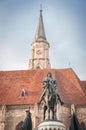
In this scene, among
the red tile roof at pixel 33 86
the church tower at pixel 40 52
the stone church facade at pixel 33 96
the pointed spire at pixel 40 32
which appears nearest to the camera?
the stone church facade at pixel 33 96

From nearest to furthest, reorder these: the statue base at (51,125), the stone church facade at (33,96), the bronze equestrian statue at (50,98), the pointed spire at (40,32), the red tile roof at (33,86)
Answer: the statue base at (51,125)
the bronze equestrian statue at (50,98)
the stone church facade at (33,96)
the red tile roof at (33,86)
the pointed spire at (40,32)

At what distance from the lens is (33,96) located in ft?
107

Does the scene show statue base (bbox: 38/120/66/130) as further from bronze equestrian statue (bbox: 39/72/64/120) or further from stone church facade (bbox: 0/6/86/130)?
stone church facade (bbox: 0/6/86/130)

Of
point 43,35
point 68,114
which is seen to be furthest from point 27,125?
point 43,35

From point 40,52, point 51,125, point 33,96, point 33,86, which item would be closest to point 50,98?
point 51,125

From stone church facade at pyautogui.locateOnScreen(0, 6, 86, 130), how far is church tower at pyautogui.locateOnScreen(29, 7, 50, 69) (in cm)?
1551

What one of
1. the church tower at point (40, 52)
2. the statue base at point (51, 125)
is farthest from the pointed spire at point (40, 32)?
the statue base at point (51, 125)

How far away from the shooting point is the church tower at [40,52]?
52.2 metres

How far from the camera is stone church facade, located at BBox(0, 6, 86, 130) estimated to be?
1221 inches

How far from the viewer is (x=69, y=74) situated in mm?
35969

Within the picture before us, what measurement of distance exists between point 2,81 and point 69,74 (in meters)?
7.33

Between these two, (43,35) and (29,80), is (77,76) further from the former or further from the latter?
(43,35)

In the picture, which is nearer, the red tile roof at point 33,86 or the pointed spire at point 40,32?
the red tile roof at point 33,86

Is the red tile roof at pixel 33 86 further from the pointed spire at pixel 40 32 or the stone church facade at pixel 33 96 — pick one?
the pointed spire at pixel 40 32
